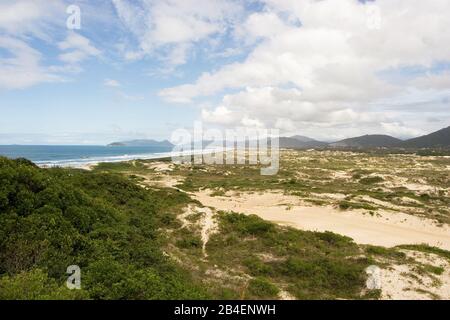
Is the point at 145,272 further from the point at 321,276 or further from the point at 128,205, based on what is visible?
the point at 128,205

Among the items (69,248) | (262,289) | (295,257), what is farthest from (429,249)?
(69,248)

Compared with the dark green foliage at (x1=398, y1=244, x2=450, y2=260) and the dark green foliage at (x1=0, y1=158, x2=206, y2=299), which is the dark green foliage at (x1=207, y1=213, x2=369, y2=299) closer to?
the dark green foliage at (x1=398, y1=244, x2=450, y2=260)

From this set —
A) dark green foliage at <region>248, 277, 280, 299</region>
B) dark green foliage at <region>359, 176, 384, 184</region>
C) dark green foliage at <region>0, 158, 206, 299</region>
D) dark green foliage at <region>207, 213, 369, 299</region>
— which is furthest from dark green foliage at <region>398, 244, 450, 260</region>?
dark green foliage at <region>359, 176, 384, 184</region>

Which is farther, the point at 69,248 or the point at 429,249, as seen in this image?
the point at 429,249

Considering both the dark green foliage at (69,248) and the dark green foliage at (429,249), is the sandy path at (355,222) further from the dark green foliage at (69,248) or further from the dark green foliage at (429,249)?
the dark green foliage at (69,248)

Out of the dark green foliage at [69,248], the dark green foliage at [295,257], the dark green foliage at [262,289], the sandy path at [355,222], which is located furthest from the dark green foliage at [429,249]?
the dark green foliage at [69,248]

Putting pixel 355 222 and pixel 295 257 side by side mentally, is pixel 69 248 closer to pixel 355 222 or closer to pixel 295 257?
pixel 295 257
